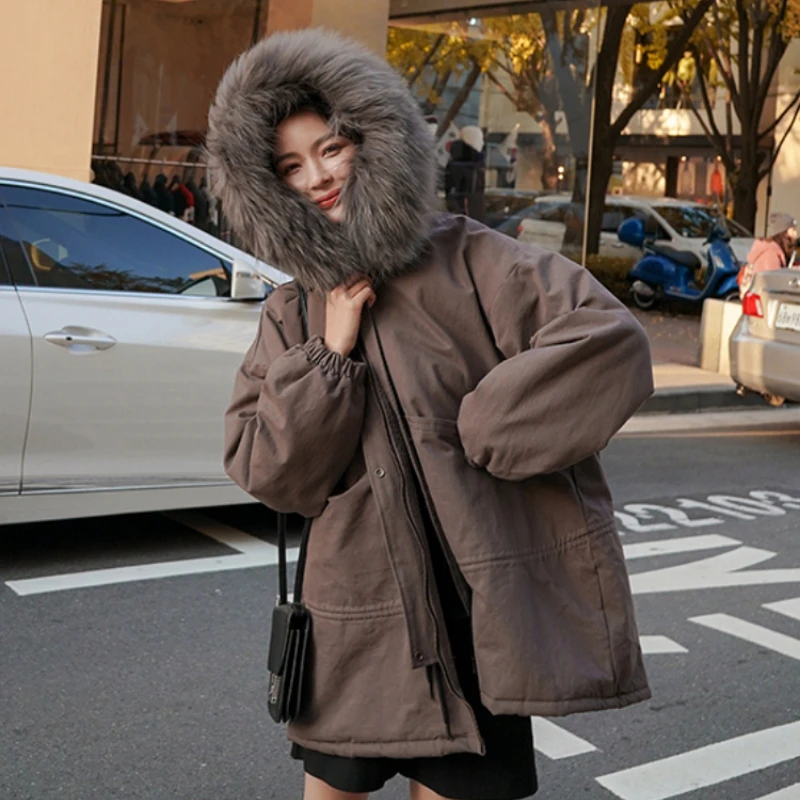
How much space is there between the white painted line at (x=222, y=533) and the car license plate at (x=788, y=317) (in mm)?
4919

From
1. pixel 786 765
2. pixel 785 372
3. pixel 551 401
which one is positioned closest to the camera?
pixel 551 401

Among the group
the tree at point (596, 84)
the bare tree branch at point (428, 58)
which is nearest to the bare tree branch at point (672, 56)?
the tree at point (596, 84)

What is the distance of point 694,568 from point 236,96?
4289mm

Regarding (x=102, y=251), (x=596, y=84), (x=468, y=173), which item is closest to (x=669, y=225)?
(x=596, y=84)

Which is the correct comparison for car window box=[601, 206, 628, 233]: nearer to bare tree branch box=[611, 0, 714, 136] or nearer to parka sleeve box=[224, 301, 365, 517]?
bare tree branch box=[611, 0, 714, 136]

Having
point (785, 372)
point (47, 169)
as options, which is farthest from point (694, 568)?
point (47, 169)

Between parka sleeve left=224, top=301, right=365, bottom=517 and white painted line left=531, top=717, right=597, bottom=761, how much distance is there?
78.4 inches

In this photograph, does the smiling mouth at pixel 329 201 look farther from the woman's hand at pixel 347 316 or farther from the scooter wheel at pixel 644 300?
the scooter wheel at pixel 644 300

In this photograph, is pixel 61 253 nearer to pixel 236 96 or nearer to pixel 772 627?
pixel 772 627

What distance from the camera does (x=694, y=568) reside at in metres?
6.04

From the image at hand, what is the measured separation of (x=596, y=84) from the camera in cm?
1822

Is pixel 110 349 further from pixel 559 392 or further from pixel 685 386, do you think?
pixel 685 386

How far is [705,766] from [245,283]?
279cm

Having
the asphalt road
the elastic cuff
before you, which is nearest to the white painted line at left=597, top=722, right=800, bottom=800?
the asphalt road
